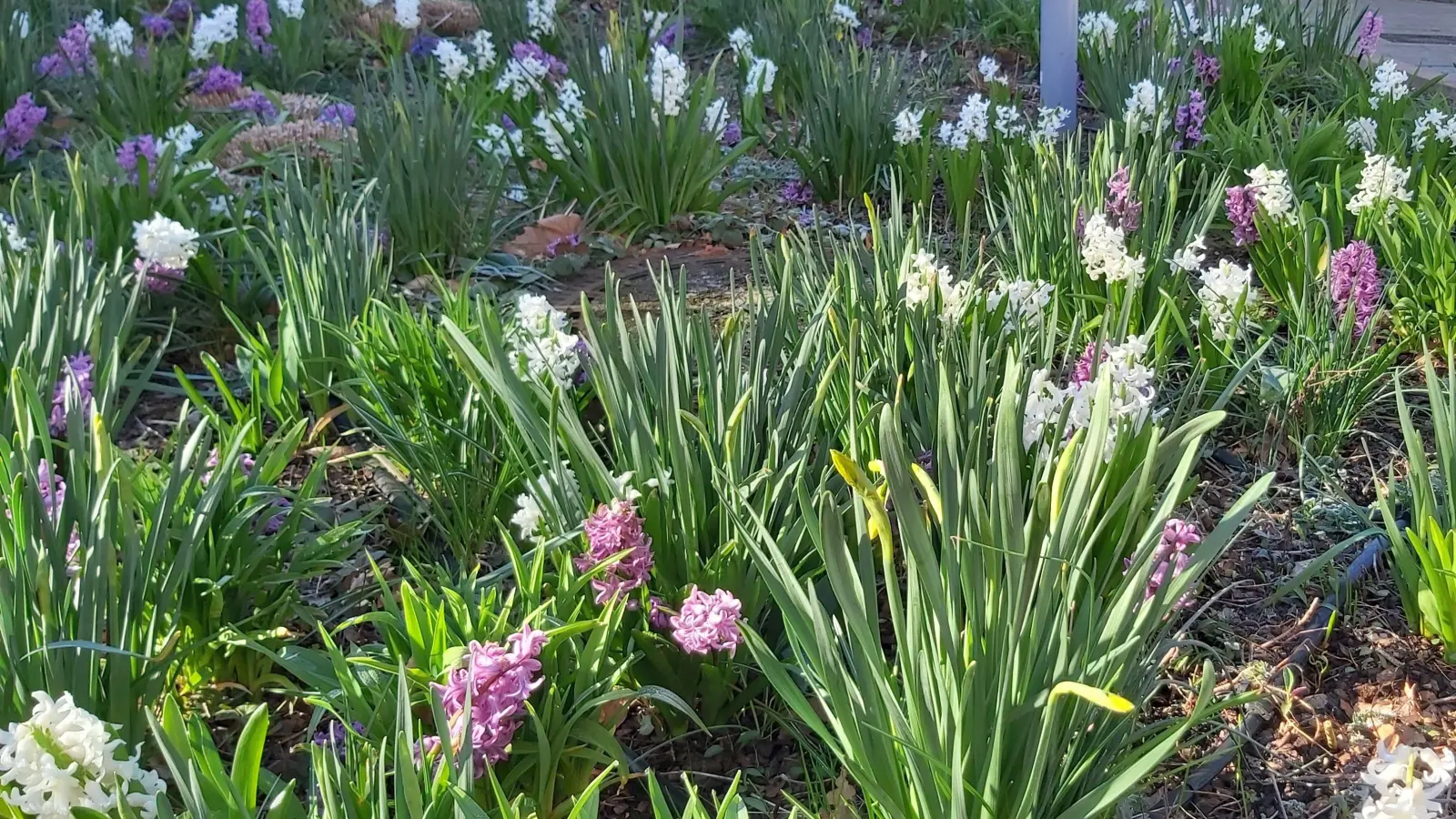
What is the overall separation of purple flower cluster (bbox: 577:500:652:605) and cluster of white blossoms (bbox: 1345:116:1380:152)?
99.2 inches

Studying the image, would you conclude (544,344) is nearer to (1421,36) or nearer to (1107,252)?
(1107,252)

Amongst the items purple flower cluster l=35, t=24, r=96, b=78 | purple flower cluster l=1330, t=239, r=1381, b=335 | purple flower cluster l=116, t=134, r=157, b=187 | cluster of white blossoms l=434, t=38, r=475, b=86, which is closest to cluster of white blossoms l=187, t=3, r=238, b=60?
purple flower cluster l=35, t=24, r=96, b=78

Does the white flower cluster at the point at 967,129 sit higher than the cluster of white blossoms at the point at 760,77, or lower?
lower

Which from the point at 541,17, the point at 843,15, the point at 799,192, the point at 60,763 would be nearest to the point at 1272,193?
the point at 799,192

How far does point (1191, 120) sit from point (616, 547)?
2.61 metres

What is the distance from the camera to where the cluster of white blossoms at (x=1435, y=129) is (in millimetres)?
2969

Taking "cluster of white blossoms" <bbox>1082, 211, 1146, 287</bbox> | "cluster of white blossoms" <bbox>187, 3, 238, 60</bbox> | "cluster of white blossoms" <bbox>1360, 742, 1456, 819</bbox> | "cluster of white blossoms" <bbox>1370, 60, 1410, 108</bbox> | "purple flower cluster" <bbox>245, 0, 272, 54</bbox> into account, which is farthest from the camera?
"purple flower cluster" <bbox>245, 0, 272, 54</bbox>

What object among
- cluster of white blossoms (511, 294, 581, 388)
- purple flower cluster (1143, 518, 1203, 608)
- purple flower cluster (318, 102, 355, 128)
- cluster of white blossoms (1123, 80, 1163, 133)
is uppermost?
purple flower cluster (318, 102, 355, 128)

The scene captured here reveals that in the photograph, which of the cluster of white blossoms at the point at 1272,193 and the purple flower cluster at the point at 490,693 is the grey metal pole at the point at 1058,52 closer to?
the cluster of white blossoms at the point at 1272,193

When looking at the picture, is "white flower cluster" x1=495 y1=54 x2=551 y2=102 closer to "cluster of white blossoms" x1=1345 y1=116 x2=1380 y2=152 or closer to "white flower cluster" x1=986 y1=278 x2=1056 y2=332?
"white flower cluster" x1=986 y1=278 x2=1056 y2=332

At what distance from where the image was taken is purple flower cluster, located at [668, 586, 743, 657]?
4.34 ft

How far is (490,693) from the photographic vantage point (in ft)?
3.81

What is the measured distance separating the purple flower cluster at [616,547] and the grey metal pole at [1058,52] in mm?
2686

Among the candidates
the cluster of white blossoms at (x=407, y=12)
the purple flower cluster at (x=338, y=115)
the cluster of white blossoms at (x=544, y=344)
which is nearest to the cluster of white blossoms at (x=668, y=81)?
the purple flower cluster at (x=338, y=115)
